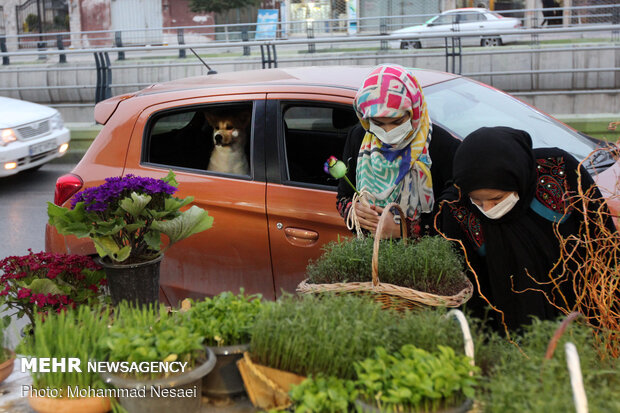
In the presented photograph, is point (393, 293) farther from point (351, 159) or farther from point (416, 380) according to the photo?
point (351, 159)

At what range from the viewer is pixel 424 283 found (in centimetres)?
261

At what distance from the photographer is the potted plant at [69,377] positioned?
227 cm

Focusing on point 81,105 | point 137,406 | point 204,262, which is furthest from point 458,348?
point 81,105

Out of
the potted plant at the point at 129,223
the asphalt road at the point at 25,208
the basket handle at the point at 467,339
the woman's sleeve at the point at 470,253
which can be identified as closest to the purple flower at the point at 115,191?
the potted plant at the point at 129,223

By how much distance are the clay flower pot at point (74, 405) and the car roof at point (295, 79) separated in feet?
8.01

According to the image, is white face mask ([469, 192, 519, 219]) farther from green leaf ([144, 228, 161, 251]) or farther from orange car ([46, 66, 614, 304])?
green leaf ([144, 228, 161, 251])

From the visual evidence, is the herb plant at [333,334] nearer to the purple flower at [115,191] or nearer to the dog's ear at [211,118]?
the purple flower at [115,191]

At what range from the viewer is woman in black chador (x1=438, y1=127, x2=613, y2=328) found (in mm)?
2820

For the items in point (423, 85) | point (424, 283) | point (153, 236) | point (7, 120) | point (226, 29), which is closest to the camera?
point (424, 283)

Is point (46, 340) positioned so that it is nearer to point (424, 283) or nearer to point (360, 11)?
point (424, 283)

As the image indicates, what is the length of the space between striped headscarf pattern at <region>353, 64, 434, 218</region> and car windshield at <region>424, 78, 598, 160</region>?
1.98ft

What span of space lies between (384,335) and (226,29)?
1078 inches

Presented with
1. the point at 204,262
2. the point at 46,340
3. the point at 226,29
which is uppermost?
the point at 226,29

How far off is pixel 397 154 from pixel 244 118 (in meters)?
1.34
